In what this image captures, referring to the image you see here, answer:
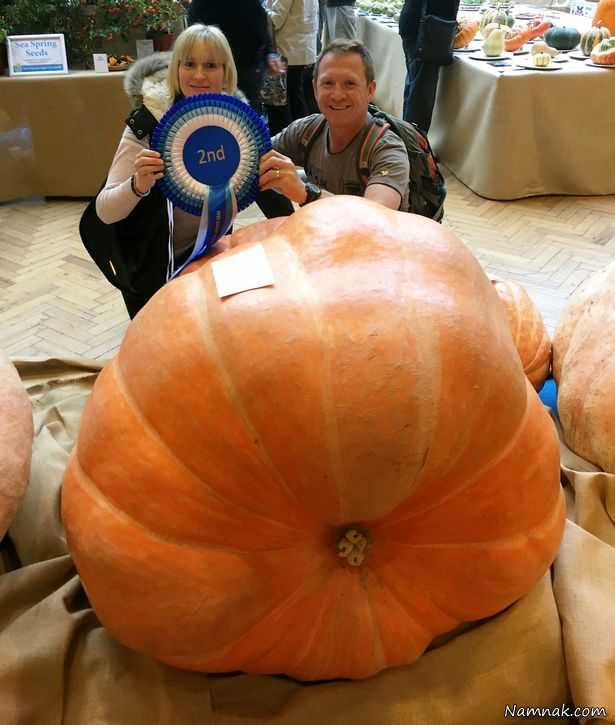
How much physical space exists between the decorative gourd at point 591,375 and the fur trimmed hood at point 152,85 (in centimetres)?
86

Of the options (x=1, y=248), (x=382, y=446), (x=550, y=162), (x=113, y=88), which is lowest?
(x=1, y=248)

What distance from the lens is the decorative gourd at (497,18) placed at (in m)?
4.12

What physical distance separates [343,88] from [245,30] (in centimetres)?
166

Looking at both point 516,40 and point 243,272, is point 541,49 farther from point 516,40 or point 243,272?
point 243,272

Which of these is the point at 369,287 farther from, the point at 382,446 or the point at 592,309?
the point at 592,309

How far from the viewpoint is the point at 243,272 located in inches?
31.8

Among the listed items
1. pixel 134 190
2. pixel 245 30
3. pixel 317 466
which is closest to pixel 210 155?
pixel 134 190

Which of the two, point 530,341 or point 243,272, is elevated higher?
point 243,272

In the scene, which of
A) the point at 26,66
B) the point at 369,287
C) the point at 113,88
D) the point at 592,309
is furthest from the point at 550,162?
the point at 369,287

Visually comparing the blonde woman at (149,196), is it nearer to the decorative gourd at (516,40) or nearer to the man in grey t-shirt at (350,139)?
the man in grey t-shirt at (350,139)

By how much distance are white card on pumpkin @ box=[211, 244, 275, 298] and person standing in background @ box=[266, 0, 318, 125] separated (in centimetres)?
299

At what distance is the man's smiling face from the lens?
1.57 m

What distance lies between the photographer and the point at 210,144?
3.66ft

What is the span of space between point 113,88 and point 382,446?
309cm
